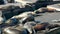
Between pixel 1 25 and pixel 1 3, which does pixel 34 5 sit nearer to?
pixel 1 3

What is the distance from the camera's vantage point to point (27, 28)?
20.5 feet

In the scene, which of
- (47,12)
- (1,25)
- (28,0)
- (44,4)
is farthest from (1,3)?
(1,25)

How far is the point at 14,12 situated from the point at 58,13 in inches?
73.5

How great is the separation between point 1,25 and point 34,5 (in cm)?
416

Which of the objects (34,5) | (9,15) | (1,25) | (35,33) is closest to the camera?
(35,33)

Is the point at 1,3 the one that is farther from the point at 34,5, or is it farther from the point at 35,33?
the point at 35,33

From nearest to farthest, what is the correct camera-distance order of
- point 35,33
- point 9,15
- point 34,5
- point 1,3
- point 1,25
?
point 35,33 → point 1,25 → point 9,15 → point 34,5 → point 1,3

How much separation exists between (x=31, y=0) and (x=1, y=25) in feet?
18.2

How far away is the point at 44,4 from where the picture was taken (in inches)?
442

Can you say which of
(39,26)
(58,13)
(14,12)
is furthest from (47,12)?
(39,26)

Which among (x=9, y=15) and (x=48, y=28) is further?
(x=9, y=15)

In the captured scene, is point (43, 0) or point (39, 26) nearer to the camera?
point (39, 26)

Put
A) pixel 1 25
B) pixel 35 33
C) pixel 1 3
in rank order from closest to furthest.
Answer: pixel 35 33 → pixel 1 25 → pixel 1 3

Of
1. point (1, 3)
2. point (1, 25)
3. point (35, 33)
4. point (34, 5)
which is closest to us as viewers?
point (35, 33)
